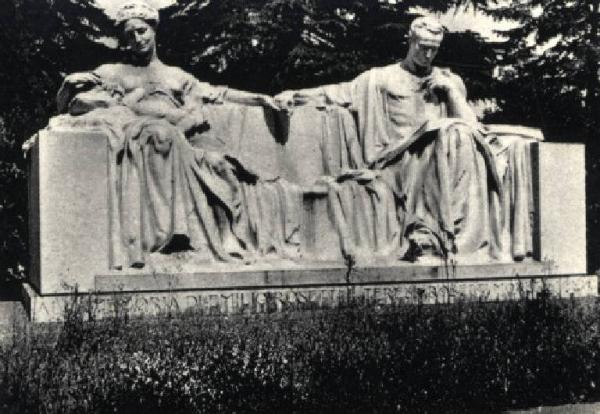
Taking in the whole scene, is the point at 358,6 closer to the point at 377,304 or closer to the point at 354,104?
the point at 354,104

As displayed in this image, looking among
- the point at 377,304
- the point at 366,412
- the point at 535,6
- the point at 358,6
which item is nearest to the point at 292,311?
the point at 377,304

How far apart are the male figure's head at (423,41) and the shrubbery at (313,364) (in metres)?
3.58

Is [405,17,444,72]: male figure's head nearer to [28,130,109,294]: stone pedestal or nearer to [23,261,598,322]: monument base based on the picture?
[23,261,598,322]: monument base

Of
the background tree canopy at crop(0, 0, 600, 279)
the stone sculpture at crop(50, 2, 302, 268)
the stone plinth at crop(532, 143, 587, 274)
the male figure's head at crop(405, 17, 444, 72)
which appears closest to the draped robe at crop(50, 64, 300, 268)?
the stone sculpture at crop(50, 2, 302, 268)

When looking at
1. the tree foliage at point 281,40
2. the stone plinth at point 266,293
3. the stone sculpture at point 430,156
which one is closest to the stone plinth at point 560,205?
the stone sculpture at point 430,156

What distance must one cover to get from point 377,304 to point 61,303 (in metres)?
2.80

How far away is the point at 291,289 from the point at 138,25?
2927 mm

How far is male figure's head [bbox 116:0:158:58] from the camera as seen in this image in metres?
9.42

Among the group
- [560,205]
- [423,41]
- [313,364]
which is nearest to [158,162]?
[313,364]

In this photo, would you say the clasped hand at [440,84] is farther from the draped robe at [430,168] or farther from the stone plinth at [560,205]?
the stone plinth at [560,205]

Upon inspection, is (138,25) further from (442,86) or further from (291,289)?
(442,86)

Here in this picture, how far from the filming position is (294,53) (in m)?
16.8

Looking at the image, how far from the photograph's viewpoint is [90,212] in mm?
8492

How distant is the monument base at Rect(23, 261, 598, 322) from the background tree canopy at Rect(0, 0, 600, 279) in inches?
261
